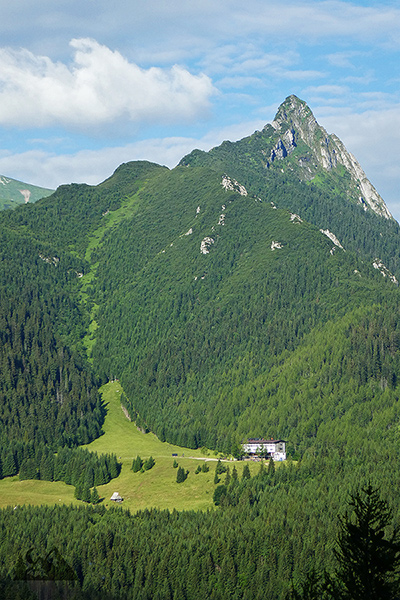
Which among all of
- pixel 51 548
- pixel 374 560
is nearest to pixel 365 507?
pixel 374 560

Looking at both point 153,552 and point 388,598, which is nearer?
point 388,598

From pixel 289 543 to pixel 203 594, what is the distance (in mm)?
27679

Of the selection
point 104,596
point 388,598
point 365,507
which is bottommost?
point 104,596

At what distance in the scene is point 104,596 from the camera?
184m

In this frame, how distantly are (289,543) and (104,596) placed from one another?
4971cm

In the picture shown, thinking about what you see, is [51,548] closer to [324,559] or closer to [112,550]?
[112,550]

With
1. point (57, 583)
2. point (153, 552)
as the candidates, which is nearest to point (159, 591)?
point (153, 552)

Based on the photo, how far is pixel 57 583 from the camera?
18875 cm

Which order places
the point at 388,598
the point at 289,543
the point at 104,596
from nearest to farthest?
the point at 388,598 < the point at 104,596 < the point at 289,543

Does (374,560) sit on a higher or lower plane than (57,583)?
higher

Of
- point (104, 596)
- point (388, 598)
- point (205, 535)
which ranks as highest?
point (388, 598)

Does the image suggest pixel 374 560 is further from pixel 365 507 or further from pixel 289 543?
pixel 289 543

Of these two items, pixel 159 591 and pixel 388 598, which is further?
pixel 159 591

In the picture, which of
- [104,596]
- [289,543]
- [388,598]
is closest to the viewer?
[388,598]
